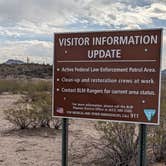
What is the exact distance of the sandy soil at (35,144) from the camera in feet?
30.8

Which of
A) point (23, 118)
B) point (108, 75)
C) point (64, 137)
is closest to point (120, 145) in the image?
point (64, 137)

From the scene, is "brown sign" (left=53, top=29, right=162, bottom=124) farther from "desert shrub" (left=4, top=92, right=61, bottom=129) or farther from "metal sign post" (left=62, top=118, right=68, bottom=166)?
"desert shrub" (left=4, top=92, right=61, bottom=129)

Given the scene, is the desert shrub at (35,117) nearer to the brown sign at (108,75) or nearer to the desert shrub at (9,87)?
the brown sign at (108,75)

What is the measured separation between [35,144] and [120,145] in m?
3.16

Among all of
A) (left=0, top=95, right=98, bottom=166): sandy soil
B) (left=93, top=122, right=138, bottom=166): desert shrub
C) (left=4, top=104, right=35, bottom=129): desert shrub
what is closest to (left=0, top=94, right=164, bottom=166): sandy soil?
(left=0, top=95, right=98, bottom=166): sandy soil

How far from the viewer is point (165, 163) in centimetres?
907

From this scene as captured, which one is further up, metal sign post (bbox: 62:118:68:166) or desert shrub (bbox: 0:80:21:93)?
desert shrub (bbox: 0:80:21:93)

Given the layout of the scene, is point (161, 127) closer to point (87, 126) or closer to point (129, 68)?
point (129, 68)

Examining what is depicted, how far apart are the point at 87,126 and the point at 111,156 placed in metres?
6.07

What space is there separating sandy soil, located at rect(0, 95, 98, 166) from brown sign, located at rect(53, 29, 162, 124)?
3.16 metres

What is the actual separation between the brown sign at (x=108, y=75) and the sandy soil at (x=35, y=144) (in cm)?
316

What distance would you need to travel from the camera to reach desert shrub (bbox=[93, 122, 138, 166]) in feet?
28.5

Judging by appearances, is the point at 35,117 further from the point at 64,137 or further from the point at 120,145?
the point at 64,137

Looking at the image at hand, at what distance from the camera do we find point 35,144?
1110 cm
